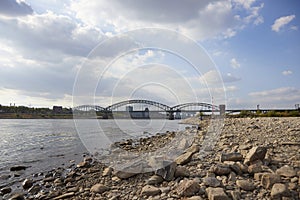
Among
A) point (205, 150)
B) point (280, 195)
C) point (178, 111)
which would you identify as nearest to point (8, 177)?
point (205, 150)

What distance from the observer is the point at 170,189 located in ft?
19.7

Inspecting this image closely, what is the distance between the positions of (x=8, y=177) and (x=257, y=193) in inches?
365

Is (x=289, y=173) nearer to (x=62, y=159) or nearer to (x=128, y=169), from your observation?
(x=128, y=169)

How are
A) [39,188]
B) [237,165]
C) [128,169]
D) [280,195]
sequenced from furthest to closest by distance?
1. [39,188]
2. [128,169]
3. [237,165]
4. [280,195]

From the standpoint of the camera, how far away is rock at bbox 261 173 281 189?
562cm

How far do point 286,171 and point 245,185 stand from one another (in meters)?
1.31

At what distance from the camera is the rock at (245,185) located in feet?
18.5

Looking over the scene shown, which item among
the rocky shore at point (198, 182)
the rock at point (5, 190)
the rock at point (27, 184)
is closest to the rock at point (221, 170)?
the rocky shore at point (198, 182)

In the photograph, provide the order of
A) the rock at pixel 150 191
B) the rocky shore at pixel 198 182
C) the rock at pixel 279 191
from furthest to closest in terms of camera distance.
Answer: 1. the rock at pixel 150 191
2. the rocky shore at pixel 198 182
3. the rock at pixel 279 191

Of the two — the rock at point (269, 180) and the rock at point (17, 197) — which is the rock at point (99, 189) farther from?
the rock at point (269, 180)

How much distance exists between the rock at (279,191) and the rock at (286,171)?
0.79 m

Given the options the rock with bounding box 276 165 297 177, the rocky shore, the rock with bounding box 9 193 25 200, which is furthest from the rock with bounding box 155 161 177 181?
the rock with bounding box 9 193 25 200

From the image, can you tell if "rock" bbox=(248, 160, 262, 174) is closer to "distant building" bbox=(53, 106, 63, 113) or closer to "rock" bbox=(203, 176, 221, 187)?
"rock" bbox=(203, 176, 221, 187)

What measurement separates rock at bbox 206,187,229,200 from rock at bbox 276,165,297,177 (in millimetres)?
1892
